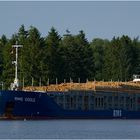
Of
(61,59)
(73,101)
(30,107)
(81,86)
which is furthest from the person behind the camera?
(61,59)

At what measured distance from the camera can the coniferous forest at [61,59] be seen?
15600cm

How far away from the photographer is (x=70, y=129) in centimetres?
10912

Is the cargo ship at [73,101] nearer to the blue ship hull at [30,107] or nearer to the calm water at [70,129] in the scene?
the blue ship hull at [30,107]

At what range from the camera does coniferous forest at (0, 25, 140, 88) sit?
156 meters

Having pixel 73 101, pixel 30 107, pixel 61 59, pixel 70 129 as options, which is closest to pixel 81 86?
pixel 73 101

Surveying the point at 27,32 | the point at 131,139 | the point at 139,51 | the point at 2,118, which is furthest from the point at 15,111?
the point at 139,51

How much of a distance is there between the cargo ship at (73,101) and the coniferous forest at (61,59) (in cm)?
1316

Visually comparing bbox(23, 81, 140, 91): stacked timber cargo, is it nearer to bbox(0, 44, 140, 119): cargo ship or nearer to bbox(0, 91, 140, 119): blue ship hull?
bbox(0, 44, 140, 119): cargo ship

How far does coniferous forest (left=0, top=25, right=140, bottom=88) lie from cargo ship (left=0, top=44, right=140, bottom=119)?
1316 cm

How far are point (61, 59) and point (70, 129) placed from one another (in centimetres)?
5183

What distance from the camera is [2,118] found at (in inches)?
4958

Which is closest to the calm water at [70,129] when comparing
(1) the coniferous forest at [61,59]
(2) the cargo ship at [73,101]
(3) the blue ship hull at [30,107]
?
(3) the blue ship hull at [30,107]

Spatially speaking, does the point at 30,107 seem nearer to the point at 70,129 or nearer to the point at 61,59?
the point at 70,129

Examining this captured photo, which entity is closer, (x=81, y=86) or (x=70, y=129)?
(x=70, y=129)
